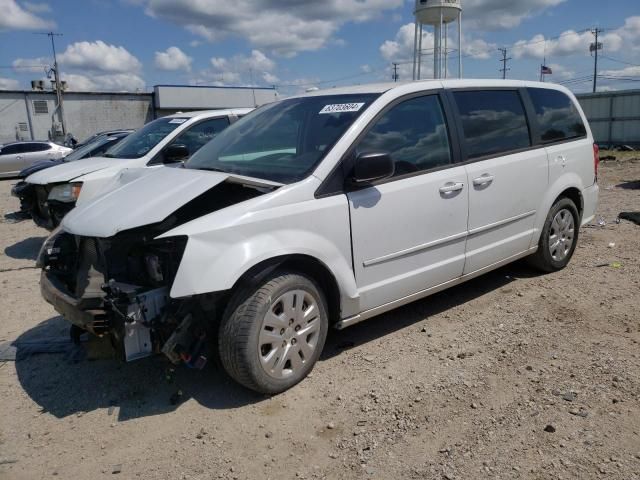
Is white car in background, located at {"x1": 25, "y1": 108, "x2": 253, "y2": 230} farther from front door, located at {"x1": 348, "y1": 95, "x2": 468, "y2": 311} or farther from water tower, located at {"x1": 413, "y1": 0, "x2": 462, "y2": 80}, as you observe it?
water tower, located at {"x1": 413, "y1": 0, "x2": 462, "y2": 80}

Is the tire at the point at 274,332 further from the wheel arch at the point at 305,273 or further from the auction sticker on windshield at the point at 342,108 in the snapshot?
the auction sticker on windshield at the point at 342,108

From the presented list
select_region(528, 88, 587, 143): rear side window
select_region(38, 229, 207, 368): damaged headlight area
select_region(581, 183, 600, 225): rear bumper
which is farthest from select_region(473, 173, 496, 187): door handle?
select_region(38, 229, 207, 368): damaged headlight area

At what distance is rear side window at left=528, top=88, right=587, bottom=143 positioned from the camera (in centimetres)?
505

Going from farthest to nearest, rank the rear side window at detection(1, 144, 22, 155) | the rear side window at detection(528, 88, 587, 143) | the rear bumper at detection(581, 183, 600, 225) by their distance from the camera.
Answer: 1. the rear side window at detection(1, 144, 22, 155)
2. the rear bumper at detection(581, 183, 600, 225)
3. the rear side window at detection(528, 88, 587, 143)

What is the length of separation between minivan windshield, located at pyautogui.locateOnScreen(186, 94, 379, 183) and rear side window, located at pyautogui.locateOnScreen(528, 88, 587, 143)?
82.4 inches

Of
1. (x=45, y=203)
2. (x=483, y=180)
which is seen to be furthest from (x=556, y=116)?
(x=45, y=203)

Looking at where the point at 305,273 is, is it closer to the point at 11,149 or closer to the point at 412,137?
the point at 412,137

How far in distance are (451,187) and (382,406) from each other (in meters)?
1.74

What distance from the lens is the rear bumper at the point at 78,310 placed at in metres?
3.08

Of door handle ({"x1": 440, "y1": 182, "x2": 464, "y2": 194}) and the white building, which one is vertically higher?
the white building

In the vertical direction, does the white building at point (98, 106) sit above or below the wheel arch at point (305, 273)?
above

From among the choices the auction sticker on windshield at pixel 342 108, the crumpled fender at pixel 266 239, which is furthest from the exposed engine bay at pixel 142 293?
the auction sticker on windshield at pixel 342 108

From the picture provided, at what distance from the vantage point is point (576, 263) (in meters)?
5.80

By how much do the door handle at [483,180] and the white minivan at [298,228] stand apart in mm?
16
